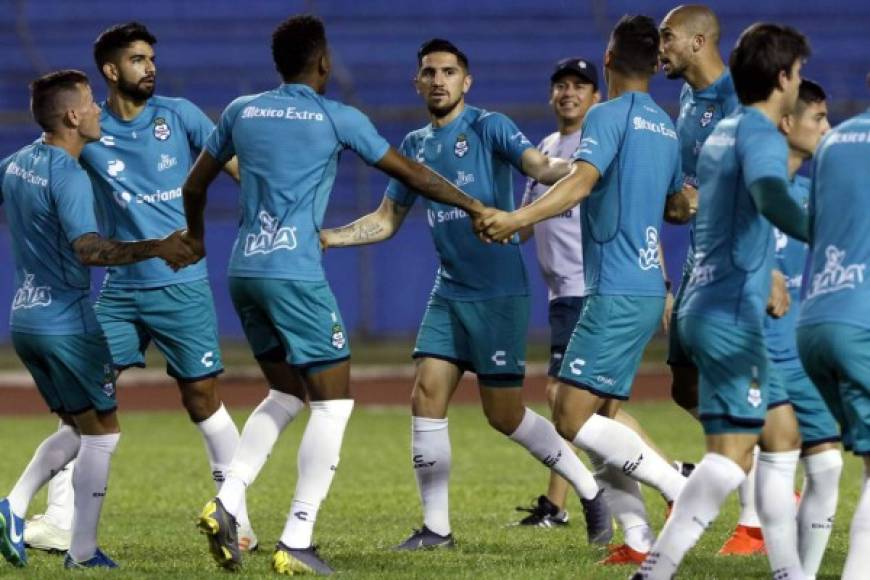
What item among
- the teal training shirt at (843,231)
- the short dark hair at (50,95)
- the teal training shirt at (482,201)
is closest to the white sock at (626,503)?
the teal training shirt at (482,201)

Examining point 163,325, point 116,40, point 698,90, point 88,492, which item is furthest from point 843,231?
point 116,40

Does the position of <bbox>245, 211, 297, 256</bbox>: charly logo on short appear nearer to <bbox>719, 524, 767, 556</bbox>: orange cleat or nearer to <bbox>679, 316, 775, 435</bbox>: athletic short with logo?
<bbox>679, 316, 775, 435</bbox>: athletic short with logo

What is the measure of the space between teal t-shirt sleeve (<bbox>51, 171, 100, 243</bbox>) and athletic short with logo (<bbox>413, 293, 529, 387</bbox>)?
197cm

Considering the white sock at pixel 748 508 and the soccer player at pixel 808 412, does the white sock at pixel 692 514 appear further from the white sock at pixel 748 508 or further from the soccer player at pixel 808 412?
the white sock at pixel 748 508

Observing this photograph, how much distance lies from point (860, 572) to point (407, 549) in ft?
9.85

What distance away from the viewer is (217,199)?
25.0 m

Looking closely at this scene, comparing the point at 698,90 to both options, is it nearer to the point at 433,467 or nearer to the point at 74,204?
the point at 433,467

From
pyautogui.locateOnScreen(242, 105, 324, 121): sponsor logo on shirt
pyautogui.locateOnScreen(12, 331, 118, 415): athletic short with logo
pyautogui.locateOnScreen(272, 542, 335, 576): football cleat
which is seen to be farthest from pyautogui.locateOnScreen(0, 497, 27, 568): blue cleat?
pyautogui.locateOnScreen(242, 105, 324, 121): sponsor logo on shirt

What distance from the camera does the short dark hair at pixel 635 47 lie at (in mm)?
7734

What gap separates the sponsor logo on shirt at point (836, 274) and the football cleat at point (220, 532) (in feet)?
9.13

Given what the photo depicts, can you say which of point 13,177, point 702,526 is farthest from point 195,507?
point 702,526

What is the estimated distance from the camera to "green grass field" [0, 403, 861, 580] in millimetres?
7730

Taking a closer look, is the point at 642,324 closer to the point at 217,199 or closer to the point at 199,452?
the point at 199,452

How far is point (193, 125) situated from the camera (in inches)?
357
